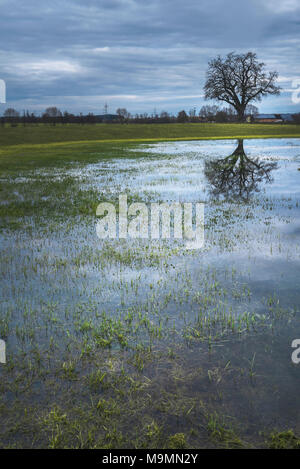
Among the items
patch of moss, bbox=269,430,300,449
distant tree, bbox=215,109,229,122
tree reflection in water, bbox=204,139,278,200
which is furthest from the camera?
distant tree, bbox=215,109,229,122

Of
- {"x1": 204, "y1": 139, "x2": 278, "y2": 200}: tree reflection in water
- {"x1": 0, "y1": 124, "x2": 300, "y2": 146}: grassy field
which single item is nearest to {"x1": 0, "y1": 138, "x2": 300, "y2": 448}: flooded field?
{"x1": 204, "y1": 139, "x2": 278, "y2": 200}: tree reflection in water

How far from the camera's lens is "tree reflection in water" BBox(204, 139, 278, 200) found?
20.1 m

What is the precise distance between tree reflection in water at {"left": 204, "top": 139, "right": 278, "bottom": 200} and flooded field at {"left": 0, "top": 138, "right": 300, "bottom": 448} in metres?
6.66

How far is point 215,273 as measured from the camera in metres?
8.84

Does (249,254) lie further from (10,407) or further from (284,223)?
(10,407)

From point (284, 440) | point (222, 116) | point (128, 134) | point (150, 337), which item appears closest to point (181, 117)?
point (222, 116)

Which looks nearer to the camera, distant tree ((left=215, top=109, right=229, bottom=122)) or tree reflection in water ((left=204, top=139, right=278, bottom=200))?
tree reflection in water ((left=204, top=139, right=278, bottom=200))

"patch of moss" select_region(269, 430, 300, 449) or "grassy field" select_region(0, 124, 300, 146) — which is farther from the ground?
"grassy field" select_region(0, 124, 300, 146)

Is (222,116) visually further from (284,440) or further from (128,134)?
(284,440)

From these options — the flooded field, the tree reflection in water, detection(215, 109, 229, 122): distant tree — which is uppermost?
detection(215, 109, 229, 122): distant tree

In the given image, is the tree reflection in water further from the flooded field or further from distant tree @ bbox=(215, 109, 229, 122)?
distant tree @ bbox=(215, 109, 229, 122)

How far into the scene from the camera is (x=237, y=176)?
25156mm

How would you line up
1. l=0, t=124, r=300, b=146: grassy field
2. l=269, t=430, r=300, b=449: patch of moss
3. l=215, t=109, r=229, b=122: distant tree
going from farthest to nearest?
l=215, t=109, r=229, b=122: distant tree, l=0, t=124, r=300, b=146: grassy field, l=269, t=430, r=300, b=449: patch of moss

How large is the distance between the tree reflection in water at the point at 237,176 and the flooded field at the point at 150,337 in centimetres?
666
